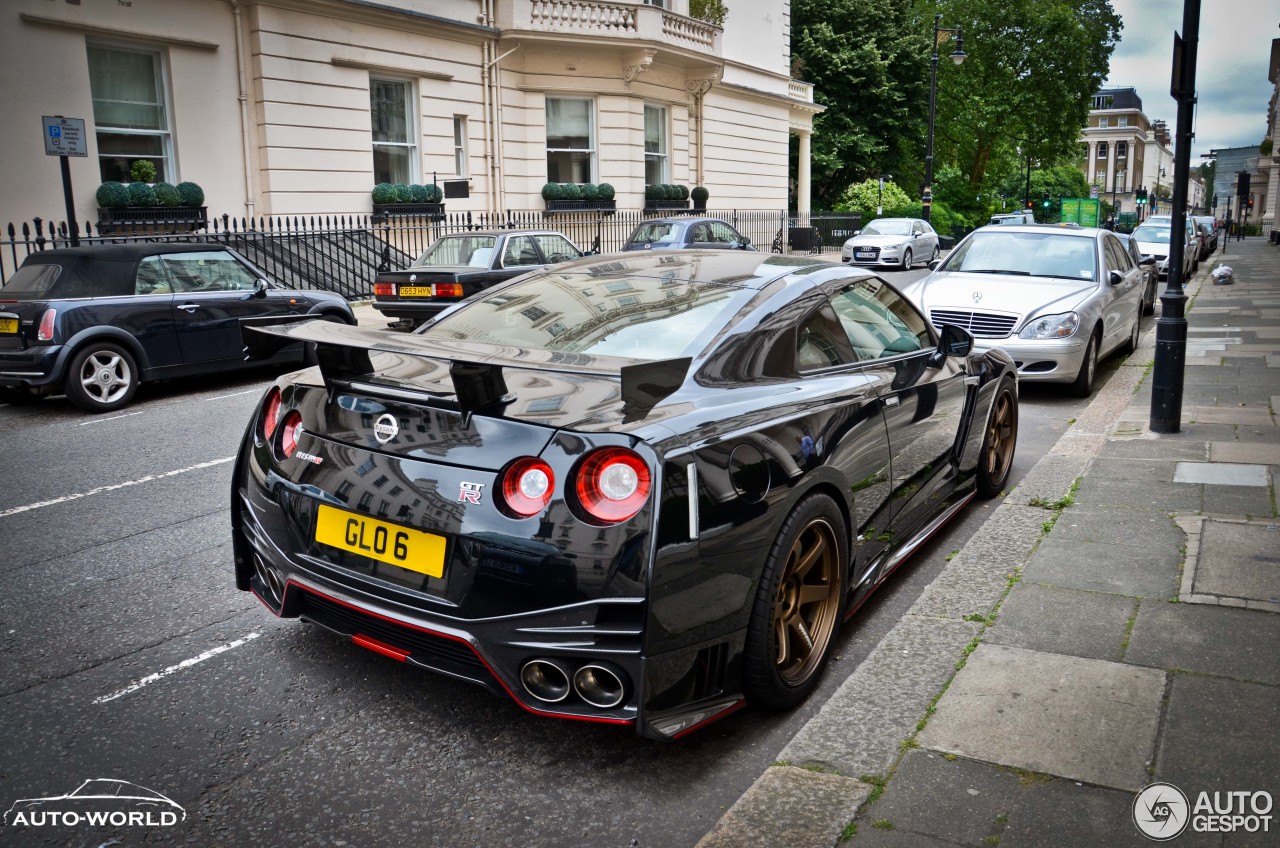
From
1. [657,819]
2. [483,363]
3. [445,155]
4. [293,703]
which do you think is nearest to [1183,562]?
[657,819]

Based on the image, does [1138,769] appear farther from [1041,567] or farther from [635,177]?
[635,177]

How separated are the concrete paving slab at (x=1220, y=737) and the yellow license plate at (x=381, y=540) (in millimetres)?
2197

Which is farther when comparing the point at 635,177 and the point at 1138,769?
the point at 635,177

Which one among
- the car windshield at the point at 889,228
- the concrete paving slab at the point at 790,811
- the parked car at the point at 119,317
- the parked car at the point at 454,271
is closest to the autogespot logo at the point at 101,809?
the concrete paving slab at the point at 790,811

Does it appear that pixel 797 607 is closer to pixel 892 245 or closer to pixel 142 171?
pixel 142 171

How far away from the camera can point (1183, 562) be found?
4750 millimetres

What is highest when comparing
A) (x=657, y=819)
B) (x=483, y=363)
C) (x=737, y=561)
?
(x=483, y=363)

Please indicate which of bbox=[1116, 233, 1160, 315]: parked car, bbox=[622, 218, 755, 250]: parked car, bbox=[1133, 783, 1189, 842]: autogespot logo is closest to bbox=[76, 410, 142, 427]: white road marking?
bbox=[1133, 783, 1189, 842]: autogespot logo

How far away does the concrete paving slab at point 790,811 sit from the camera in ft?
8.89

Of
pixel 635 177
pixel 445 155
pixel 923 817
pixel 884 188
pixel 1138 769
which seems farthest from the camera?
pixel 884 188

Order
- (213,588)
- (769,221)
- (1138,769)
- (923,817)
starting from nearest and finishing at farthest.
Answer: (923,817), (1138,769), (213,588), (769,221)

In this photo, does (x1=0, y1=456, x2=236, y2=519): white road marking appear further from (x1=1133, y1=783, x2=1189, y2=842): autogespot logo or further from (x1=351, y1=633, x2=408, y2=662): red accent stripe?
(x1=1133, y1=783, x2=1189, y2=842): autogespot logo

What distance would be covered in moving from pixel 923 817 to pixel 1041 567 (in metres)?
2.31

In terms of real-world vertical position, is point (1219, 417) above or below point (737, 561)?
below
